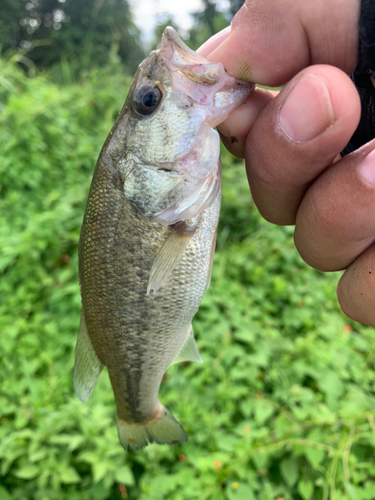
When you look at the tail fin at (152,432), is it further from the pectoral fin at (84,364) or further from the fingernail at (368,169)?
the fingernail at (368,169)

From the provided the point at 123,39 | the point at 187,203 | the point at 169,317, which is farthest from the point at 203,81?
the point at 123,39

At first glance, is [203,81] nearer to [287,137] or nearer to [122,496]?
[287,137]

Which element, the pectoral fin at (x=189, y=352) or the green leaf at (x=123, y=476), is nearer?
the pectoral fin at (x=189, y=352)

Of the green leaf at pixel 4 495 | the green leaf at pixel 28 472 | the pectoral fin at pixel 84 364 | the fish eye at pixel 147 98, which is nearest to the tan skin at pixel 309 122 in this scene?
the fish eye at pixel 147 98

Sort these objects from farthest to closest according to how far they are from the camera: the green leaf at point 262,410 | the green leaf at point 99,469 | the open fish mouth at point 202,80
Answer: the green leaf at point 262,410
the green leaf at point 99,469
the open fish mouth at point 202,80

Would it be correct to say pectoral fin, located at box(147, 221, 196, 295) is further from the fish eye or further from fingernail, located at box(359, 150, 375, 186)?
fingernail, located at box(359, 150, 375, 186)

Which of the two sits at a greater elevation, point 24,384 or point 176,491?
point 24,384

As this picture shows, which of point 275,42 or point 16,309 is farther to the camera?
point 16,309
